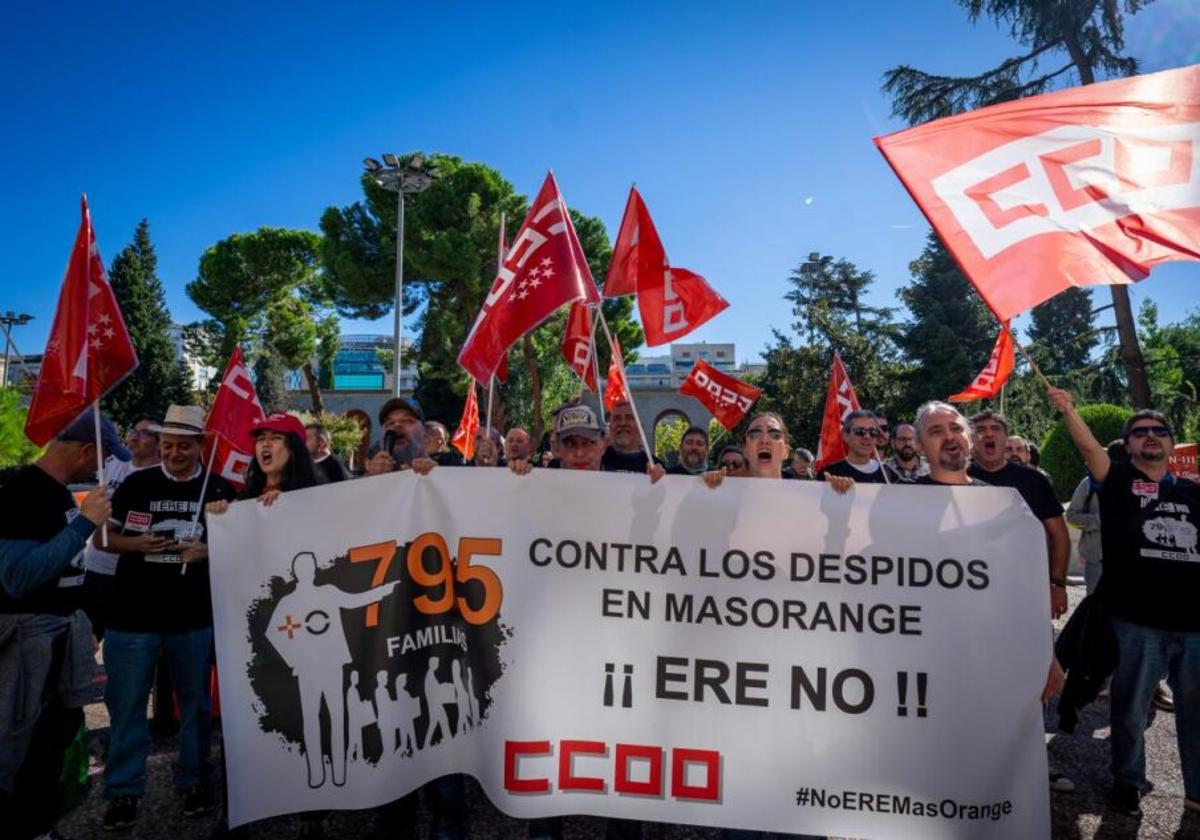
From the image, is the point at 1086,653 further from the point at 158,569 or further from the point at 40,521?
the point at 40,521

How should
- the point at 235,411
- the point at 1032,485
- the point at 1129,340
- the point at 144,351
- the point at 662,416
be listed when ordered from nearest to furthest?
the point at 1032,485 < the point at 235,411 < the point at 1129,340 < the point at 144,351 < the point at 662,416

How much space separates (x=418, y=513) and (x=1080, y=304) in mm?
35141

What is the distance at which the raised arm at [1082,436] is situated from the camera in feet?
10.5

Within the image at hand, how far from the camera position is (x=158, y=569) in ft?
10.8

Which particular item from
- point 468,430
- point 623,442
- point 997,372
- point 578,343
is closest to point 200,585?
point 623,442

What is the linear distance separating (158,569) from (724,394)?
5.39 metres

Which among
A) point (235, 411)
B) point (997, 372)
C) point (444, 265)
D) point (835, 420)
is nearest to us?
point (235, 411)

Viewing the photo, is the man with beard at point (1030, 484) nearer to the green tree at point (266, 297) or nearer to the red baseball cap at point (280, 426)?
the red baseball cap at point (280, 426)

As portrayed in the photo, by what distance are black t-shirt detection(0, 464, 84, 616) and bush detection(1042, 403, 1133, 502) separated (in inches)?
594

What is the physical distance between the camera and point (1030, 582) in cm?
271

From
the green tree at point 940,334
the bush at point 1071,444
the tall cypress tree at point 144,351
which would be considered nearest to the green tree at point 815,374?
the green tree at point 940,334

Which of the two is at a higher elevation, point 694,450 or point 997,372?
point 997,372

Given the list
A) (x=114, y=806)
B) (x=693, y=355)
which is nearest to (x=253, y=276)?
(x=114, y=806)

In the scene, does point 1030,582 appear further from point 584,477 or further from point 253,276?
point 253,276
